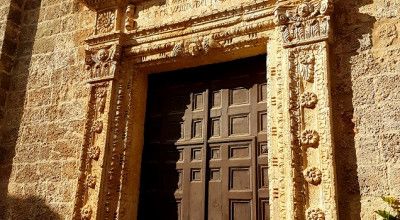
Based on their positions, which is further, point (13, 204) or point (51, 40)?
point (51, 40)

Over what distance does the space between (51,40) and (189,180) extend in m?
2.35

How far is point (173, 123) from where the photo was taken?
3.76 m

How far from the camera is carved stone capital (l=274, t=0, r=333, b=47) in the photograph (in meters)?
2.95

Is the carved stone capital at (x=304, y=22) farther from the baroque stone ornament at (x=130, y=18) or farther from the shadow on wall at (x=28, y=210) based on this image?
the shadow on wall at (x=28, y=210)

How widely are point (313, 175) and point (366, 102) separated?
64 cm

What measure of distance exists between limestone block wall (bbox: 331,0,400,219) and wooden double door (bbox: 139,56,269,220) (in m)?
0.67

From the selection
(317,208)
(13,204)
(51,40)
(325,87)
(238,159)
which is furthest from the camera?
(51,40)

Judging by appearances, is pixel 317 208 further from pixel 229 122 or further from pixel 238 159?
pixel 229 122

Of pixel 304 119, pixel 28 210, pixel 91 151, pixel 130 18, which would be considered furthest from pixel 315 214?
pixel 28 210

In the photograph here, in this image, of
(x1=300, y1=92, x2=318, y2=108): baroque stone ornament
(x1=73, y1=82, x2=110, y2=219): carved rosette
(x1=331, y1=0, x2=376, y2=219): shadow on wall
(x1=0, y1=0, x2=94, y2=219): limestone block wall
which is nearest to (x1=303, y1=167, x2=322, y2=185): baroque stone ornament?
(x1=331, y1=0, x2=376, y2=219): shadow on wall

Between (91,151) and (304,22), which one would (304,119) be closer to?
(304,22)

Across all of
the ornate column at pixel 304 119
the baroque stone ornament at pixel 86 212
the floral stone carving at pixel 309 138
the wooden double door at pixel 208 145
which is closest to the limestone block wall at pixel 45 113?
the baroque stone ornament at pixel 86 212

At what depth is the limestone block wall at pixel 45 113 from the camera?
3861 mm

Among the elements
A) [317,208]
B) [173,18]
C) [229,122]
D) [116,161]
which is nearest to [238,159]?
[229,122]
